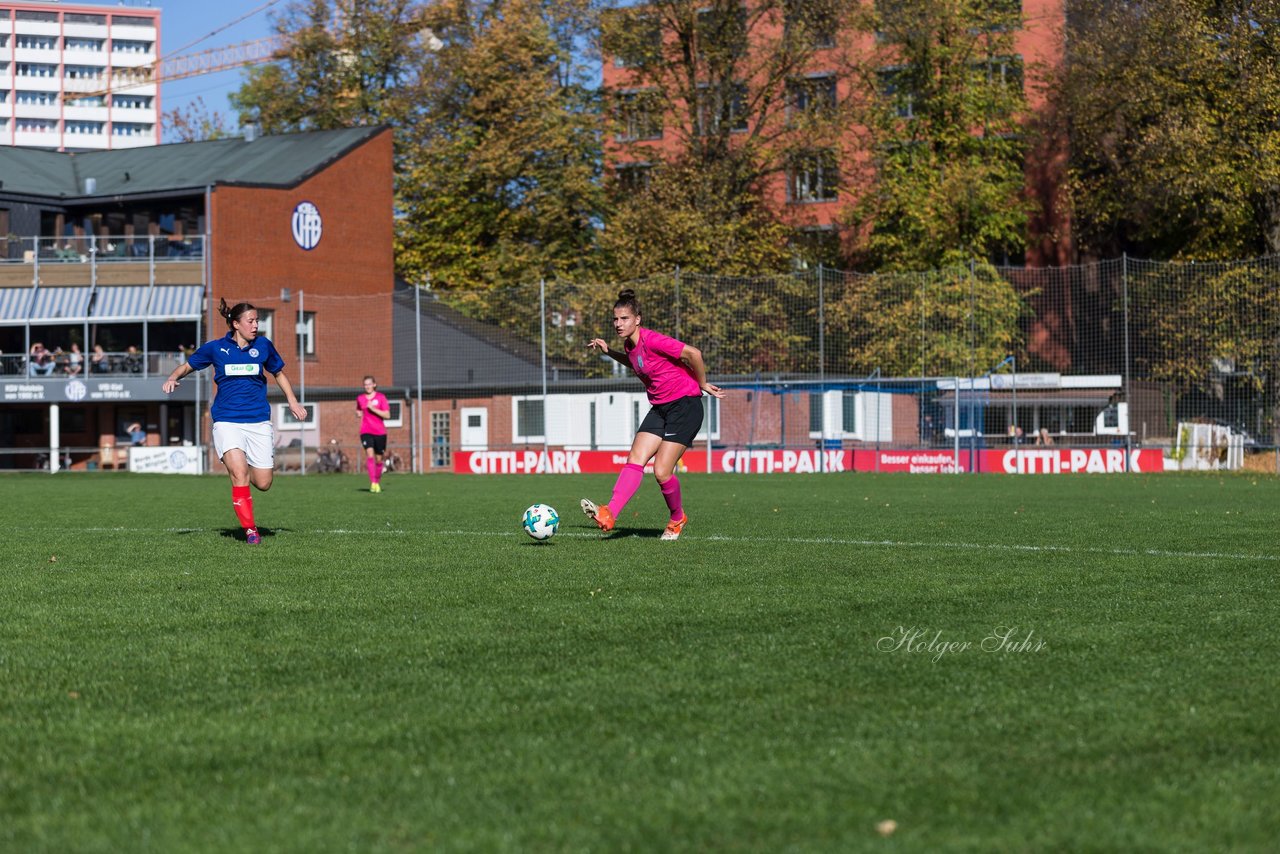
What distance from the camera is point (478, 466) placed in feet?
119

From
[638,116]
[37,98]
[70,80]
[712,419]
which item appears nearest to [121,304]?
[638,116]

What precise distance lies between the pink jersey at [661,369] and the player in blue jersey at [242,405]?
2.93 m

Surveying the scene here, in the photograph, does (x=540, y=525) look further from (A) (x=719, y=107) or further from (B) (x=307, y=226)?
(B) (x=307, y=226)

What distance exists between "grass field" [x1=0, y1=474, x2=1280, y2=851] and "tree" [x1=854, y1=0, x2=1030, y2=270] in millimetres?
36026

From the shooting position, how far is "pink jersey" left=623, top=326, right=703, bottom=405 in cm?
1276

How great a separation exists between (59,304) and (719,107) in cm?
2089

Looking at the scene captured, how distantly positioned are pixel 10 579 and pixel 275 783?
6.30 metres

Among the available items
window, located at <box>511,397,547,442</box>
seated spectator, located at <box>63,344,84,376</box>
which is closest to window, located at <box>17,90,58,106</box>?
seated spectator, located at <box>63,344,84,376</box>

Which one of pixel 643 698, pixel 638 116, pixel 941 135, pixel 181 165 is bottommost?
pixel 643 698

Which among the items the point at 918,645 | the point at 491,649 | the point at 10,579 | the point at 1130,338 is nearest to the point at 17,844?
the point at 491,649

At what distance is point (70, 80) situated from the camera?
5832 inches

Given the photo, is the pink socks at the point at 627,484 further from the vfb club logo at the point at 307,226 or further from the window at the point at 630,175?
the window at the point at 630,175

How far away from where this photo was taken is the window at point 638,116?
4816 cm

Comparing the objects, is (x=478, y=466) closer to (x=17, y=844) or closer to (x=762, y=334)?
(x=762, y=334)
